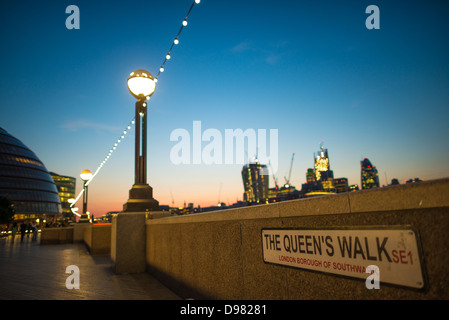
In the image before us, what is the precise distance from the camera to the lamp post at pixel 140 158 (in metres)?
7.43

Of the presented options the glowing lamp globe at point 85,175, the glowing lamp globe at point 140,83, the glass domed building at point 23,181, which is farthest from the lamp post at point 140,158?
the glass domed building at point 23,181

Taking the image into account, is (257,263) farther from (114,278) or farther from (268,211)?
(114,278)

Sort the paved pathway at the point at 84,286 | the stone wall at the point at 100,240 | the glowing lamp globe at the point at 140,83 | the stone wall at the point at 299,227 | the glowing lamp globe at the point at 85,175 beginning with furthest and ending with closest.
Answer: the glowing lamp globe at the point at 85,175
the stone wall at the point at 100,240
the glowing lamp globe at the point at 140,83
the paved pathway at the point at 84,286
the stone wall at the point at 299,227

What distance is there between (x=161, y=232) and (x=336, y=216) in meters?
4.55

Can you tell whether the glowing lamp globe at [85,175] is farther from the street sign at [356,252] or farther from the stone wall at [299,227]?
the street sign at [356,252]

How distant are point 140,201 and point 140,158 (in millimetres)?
1333

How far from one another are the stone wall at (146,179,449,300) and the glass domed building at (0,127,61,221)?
88.2 metres

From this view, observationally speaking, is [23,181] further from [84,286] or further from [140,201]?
[84,286]

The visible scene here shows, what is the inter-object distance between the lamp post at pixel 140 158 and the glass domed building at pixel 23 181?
83985 millimetres

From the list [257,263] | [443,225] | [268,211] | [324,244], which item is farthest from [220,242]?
[443,225]

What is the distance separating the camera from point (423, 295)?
4.92 ft

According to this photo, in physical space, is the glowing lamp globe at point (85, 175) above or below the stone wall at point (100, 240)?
above

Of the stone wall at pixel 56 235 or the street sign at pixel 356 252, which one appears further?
the stone wall at pixel 56 235

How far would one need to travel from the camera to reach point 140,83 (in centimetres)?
790
